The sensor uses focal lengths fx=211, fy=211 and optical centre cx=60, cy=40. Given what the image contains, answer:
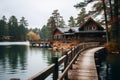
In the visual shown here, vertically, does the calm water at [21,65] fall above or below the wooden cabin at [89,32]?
below

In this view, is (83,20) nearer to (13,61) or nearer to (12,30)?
(13,61)

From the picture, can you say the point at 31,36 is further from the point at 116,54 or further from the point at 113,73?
the point at 113,73

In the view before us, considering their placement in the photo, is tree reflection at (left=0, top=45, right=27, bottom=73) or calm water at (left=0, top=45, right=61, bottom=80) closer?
calm water at (left=0, top=45, right=61, bottom=80)

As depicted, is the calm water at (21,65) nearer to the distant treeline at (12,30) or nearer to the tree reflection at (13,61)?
the tree reflection at (13,61)

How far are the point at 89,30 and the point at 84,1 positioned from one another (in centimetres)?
2604

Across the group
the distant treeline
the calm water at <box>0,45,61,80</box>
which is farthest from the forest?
the calm water at <box>0,45,61,80</box>

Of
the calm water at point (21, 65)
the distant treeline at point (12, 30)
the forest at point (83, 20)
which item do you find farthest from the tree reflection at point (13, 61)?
the distant treeline at point (12, 30)

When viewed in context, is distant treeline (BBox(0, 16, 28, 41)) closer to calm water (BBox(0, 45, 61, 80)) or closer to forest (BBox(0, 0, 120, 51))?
forest (BBox(0, 0, 120, 51))

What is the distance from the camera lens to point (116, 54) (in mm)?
34031

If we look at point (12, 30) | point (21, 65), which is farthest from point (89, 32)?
point (12, 30)

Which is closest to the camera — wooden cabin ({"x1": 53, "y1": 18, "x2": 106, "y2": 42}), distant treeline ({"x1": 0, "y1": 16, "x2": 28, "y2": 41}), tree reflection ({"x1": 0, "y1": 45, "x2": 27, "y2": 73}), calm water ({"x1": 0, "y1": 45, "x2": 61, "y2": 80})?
calm water ({"x1": 0, "y1": 45, "x2": 61, "y2": 80})

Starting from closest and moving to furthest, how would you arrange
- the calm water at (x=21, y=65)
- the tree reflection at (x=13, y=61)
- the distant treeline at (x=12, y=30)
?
the calm water at (x=21, y=65)
the tree reflection at (x=13, y=61)
the distant treeline at (x=12, y=30)

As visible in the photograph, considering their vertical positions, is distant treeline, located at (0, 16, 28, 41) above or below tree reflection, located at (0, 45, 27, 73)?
above

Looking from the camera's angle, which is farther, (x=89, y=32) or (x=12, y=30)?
(x=12, y=30)
